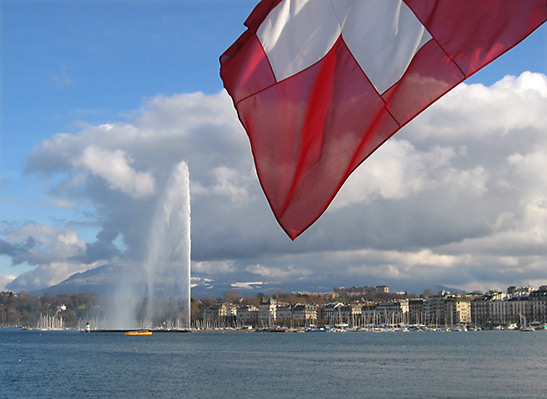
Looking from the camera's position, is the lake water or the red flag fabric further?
the lake water

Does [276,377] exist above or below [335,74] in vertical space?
below

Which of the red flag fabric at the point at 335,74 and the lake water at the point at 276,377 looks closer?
the red flag fabric at the point at 335,74

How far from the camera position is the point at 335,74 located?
25.3 ft

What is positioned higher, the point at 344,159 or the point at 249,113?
the point at 249,113

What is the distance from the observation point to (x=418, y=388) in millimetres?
44250

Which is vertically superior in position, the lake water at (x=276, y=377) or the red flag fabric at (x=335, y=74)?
the red flag fabric at (x=335, y=74)

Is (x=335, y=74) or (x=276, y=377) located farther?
(x=276, y=377)

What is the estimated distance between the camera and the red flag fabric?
23.0 ft

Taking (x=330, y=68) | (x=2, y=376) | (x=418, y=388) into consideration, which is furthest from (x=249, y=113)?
(x=2, y=376)

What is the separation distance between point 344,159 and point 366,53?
3.34 ft

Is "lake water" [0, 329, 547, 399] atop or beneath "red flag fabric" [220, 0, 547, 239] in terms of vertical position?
beneath

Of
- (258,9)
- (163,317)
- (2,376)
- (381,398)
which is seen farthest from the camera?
(163,317)

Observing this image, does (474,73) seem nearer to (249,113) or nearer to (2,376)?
(249,113)

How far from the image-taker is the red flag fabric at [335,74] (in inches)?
277
